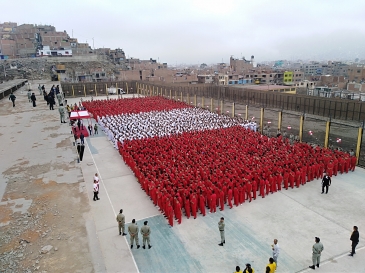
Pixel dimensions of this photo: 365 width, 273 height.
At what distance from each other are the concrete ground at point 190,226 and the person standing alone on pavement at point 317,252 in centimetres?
20

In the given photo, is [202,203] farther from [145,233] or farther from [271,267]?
[271,267]

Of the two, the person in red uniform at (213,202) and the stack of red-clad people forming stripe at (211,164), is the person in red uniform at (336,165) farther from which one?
the person in red uniform at (213,202)

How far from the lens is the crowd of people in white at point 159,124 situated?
18.3 meters

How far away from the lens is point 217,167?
12.1 m

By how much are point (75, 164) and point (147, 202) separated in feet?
9.70

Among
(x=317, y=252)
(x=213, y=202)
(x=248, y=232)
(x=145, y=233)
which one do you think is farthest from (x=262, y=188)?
(x=145, y=233)

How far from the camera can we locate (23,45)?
8956cm

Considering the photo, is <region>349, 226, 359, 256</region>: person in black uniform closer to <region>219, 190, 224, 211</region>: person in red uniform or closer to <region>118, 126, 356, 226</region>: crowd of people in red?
<region>118, 126, 356, 226</region>: crowd of people in red

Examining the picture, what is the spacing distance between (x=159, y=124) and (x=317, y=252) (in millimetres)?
15291

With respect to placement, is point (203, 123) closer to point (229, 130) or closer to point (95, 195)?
point (229, 130)

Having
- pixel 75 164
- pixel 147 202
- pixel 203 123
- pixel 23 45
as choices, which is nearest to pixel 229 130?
pixel 203 123

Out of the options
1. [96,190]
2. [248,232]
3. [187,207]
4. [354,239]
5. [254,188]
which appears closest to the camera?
[354,239]

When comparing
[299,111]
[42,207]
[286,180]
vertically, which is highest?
[299,111]

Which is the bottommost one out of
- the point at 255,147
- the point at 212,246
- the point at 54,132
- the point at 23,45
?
the point at 212,246
